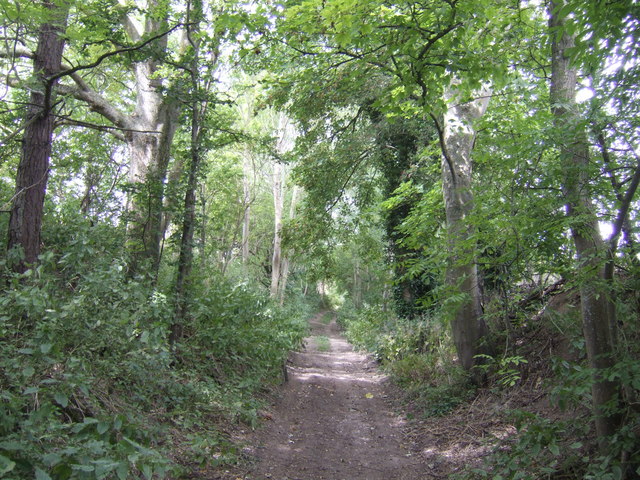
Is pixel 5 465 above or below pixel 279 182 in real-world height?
below

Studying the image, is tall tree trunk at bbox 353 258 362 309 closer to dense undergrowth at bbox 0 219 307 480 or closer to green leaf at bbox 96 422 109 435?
dense undergrowth at bbox 0 219 307 480

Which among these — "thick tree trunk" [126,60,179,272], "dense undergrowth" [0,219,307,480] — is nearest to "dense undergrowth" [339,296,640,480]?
"dense undergrowth" [0,219,307,480]

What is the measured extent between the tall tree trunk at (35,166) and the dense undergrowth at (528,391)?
5858 millimetres

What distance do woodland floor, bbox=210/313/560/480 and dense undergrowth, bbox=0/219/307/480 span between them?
22.7 inches

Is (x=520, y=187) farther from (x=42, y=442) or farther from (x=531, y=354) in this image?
(x=42, y=442)

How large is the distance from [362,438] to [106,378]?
4029 mm

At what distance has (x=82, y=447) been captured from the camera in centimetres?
242

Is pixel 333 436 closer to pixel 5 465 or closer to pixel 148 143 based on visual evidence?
pixel 5 465

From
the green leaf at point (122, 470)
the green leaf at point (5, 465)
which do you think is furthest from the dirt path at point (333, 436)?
the green leaf at point (5, 465)

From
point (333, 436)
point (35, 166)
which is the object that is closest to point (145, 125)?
point (35, 166)

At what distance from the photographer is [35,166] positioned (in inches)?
222

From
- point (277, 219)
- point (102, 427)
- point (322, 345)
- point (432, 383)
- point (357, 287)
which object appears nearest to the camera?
point (102, 427)

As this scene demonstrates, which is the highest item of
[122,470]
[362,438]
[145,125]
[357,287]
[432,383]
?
[145,125]

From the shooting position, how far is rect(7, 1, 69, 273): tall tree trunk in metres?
5.43
